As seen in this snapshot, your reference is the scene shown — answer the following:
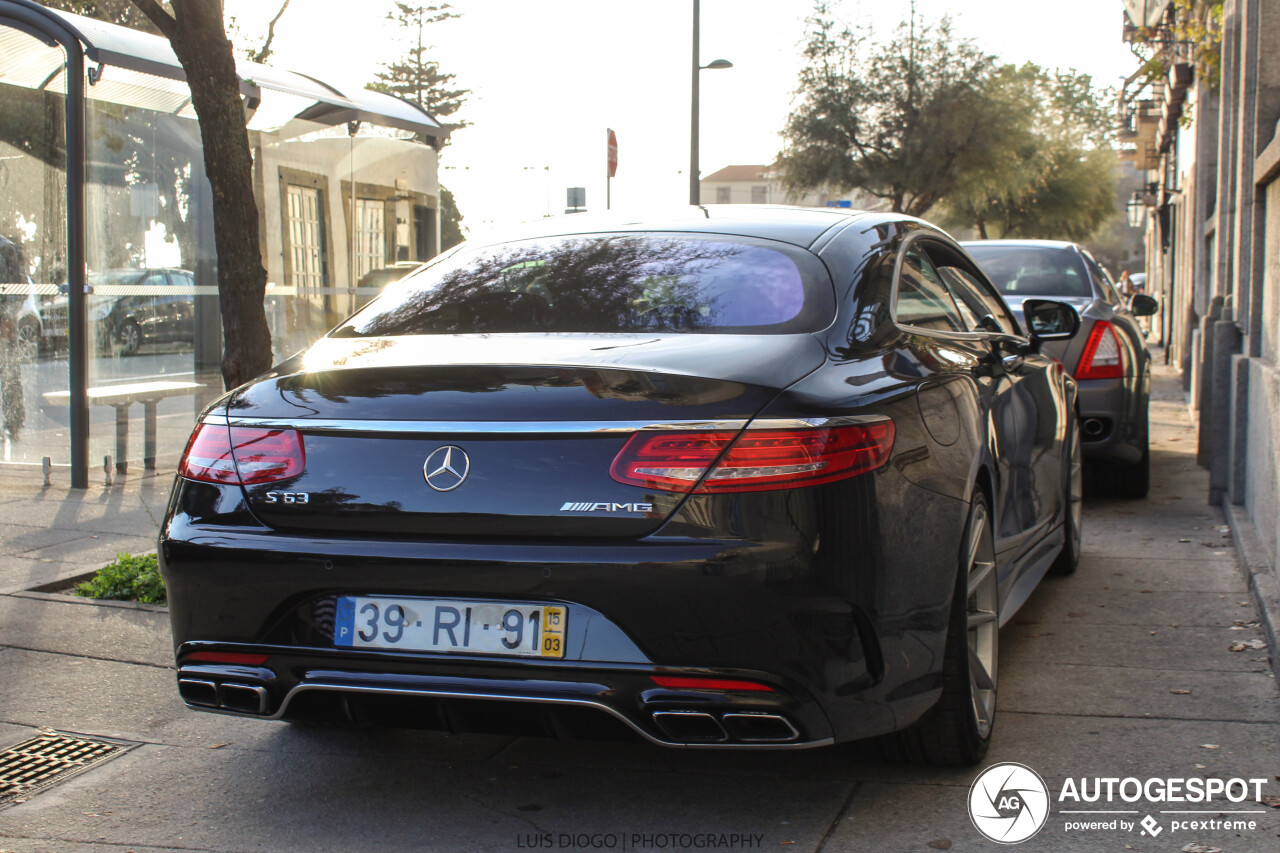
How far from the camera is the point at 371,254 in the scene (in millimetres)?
12234

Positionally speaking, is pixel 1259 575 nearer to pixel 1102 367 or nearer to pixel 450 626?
pixel 1102 367

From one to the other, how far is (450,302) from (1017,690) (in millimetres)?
2184

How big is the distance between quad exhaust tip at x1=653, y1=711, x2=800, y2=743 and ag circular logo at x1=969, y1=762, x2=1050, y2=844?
0.67m

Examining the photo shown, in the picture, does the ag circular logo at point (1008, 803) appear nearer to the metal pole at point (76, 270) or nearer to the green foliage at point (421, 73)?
the metal pole at point (76, 270)

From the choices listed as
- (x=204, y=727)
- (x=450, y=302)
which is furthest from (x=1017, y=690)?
(x=204, y=727)

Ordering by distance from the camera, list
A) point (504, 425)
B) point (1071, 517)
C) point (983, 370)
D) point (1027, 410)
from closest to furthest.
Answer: point (504, 425)
point (983, 370)
point (1027, 410)
point (1071, 517)

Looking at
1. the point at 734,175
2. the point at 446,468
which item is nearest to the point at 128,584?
the point at 446,468

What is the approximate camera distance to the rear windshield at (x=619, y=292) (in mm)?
3338

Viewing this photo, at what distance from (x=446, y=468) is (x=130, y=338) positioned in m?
7.34

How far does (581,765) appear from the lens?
3.64m

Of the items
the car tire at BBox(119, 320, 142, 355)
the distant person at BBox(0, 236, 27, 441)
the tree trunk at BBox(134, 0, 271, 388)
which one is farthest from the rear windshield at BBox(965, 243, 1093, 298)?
the distant person at BBox(0, 236, 27, 441)

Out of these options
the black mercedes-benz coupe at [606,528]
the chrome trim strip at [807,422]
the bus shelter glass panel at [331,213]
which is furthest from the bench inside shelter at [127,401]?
the chrome trim strip at [807,422]

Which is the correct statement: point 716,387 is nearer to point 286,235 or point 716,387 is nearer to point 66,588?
point 66,588

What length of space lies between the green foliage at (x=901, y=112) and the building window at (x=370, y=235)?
27595mm
